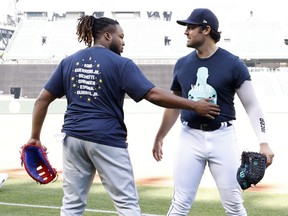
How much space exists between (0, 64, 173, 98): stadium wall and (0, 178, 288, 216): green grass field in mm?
26059

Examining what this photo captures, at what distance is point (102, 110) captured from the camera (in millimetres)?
3494

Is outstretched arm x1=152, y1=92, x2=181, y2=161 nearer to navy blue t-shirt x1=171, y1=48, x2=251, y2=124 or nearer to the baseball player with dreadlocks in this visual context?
navy blue t-shirt x1=171, y1=48, x2=251, y2=124

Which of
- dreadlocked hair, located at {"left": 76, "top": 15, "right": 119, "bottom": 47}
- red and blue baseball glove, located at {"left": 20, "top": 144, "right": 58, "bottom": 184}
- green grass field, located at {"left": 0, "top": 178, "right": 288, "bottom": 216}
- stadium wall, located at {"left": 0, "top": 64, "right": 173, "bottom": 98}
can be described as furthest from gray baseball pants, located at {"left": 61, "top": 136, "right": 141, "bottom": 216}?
stadium wall, located at {"left": 0, "top": 64, "right": 173, "bottom": 98}

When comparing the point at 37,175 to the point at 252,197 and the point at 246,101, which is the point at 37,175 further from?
the point at 252,197

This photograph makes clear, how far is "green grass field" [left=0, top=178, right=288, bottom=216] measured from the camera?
608 centimetres

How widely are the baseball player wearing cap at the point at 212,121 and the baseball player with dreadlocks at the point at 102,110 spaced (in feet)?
1.00

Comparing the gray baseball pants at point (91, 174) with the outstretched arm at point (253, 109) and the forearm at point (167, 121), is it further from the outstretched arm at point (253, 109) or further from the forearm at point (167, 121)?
the outstretched arm at point (253, 109)

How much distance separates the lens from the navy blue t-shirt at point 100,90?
136 inches

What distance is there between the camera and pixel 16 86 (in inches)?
1335

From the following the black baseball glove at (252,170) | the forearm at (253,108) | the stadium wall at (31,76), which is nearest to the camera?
the black baseball glove at (252,170)

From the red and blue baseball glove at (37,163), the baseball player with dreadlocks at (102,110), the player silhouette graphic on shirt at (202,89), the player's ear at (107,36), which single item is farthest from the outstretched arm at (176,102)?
the red and blue baseball glove at (37,163)

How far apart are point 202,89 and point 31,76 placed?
3107cm

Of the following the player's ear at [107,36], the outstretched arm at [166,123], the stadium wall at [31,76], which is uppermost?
the player's ear at [107,36]

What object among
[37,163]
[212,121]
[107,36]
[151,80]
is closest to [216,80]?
[212,121]
